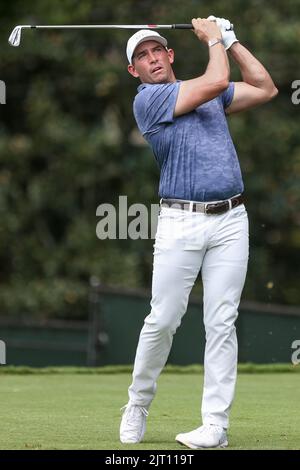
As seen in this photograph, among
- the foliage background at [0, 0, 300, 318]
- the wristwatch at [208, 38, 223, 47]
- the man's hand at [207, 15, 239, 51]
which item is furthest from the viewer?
the foliage background at [0, 0, 300, 318]

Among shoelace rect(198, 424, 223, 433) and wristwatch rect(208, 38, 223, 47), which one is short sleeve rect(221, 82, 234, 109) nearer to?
wristwatch rect(208, 38, 223, 47)

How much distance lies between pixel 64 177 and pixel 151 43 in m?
17.0

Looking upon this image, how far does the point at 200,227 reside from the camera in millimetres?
6352

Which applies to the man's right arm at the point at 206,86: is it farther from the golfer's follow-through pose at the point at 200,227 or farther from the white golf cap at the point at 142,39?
the white golf cap at the point at 142,39

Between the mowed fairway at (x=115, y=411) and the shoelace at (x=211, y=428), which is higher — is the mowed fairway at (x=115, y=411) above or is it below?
below

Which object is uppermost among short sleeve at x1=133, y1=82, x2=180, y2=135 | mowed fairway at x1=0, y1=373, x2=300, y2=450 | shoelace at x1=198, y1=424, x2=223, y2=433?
short sleeve at x1=133, y1=82, x2=180, y2=135

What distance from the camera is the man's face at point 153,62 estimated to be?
655 centimetres

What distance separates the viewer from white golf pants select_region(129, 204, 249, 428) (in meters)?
6.35

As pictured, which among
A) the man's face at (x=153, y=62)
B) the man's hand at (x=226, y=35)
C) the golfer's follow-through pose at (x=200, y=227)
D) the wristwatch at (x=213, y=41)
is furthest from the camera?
the man's hand at (x=226, y=35)

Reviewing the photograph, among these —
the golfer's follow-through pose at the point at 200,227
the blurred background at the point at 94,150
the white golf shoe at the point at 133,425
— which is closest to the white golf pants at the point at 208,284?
the golfer's follow-through pose at the point at 200,227

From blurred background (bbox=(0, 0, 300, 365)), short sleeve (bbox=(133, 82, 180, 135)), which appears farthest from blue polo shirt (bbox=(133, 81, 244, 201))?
blurred background (bbox=(0, 0, 300, 365))

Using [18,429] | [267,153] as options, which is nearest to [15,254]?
[267,153]

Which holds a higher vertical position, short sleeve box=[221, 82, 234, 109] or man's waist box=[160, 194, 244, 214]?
short sleeve box=[221, 82, 234, 109]

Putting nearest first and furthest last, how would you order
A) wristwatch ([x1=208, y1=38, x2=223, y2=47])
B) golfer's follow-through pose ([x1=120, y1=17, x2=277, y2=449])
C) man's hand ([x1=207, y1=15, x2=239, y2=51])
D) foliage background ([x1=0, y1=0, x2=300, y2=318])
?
golfer's follow-through pose ([x1=120, y1=17, x2=277, y2=449])
wristwatch ([x1=208, y1=38, x2=223, y2=47])
man's hand ([x1=207, y1=15, x2=239, y2=51])
foliage background ([x1=0, y1=0, x2=300, y2=318])
